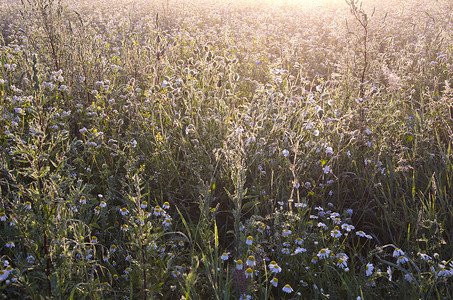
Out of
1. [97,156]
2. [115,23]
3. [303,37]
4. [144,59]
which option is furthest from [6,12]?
[97,156]

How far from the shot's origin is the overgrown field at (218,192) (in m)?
1.74

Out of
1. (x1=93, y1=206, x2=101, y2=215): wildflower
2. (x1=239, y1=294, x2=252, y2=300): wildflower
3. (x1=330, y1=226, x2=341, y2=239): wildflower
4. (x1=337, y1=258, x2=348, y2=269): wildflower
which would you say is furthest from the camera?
(x1=93, y1=206, x2=101, y2=215): wildflower

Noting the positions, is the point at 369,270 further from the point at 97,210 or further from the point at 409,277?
the point at 97,210

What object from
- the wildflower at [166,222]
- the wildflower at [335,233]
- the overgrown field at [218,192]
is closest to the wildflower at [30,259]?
the overgrown field at [218,192]

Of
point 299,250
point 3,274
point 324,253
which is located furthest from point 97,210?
point 324,253

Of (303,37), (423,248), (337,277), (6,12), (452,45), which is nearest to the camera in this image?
(337,277)

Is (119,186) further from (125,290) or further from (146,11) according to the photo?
(146,11)

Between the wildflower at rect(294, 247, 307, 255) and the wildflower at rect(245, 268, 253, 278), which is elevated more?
the wildflower at rect(245, 268, 253, 278)

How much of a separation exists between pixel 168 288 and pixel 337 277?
3.16 ft

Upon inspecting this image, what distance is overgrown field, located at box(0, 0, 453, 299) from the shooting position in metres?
1.74

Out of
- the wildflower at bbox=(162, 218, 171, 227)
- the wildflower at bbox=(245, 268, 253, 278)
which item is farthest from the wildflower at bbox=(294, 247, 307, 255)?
the wildflower at bbox=(162, 218, 171, 227)

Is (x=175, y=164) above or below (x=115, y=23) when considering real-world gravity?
below

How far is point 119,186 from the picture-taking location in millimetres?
2852

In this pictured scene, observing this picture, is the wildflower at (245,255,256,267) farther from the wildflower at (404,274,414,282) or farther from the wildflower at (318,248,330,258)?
the wildflower at (404,274,414,282)
